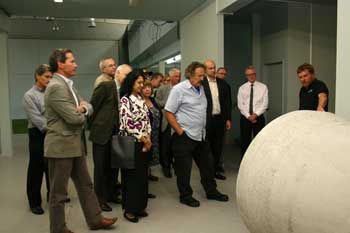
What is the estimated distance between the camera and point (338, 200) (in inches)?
76.0

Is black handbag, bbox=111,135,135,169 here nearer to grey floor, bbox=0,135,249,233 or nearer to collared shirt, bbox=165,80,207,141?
grey floor, bbox=0,135,249,233

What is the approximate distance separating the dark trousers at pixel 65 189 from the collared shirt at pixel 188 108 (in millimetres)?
1167

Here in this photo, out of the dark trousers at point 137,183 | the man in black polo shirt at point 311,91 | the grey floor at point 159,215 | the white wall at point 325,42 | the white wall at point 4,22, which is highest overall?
the white wall at point 4,22

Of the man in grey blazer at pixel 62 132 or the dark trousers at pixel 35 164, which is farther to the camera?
the dark trousers at pixel 35 164

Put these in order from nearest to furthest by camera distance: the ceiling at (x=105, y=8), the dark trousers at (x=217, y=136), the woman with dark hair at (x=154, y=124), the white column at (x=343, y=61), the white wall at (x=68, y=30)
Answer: the white column at (x=343, y=61) < the woman with dark hair at (x=154, y=124) < the dark trousers at (x=217, y=136) < the ceiling at (x=105, y=8) < the white wall at (x=68, y=30)

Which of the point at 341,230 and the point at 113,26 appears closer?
the point at 341,230

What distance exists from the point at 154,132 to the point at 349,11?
2.56 metres

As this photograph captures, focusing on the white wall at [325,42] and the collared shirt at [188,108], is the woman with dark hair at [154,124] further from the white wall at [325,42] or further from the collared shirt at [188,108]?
the white wall at [325,42]

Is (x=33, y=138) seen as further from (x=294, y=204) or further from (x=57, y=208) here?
(x=294, y=204)

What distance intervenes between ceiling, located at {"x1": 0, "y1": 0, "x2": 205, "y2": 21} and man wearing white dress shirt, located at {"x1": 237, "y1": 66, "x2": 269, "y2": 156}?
5.83 ft

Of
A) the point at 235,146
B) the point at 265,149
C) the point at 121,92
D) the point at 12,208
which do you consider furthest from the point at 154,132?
the point at 235,146

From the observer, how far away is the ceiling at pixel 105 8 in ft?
20.6

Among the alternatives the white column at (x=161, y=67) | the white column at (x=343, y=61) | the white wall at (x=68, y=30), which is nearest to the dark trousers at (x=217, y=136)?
the white column at (x=343, y=61)

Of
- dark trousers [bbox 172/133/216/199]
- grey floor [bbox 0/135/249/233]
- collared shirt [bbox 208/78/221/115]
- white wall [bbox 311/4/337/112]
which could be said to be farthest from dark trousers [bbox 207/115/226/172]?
white wall [bbox 311/4/337/112]
